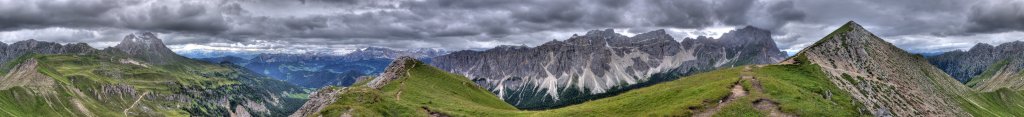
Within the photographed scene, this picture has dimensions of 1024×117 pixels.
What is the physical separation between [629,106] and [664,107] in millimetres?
12704

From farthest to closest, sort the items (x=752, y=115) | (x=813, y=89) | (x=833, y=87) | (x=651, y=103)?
(x=833, y=87), (x=813, y=89), (x=651, y=103), (x=752, y=115)

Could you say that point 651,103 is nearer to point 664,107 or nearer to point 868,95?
point 664,107

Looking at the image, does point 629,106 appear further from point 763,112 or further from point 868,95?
point 868,95

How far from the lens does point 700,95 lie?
6014 inches

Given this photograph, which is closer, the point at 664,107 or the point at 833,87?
the point at 664,107

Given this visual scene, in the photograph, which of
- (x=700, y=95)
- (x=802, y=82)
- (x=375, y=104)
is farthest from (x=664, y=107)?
(x=375, y=104)

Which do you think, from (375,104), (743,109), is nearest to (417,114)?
(375,104)

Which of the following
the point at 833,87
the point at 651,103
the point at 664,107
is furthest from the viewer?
the point at 833,87

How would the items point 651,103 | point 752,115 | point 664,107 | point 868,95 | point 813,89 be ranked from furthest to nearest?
point 868,95 → point 813,89 → point 651,103 → point 664,107 → point 752,115

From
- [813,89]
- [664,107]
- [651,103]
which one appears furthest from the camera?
[813,89]

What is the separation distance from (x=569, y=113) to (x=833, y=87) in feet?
229

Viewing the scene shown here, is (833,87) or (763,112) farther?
(833,87)

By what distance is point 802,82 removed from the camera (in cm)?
18350

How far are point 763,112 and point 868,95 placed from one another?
76.1m
